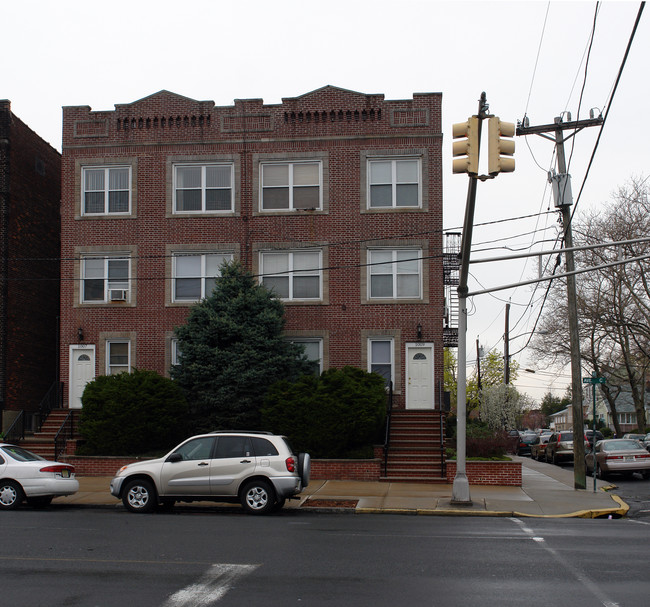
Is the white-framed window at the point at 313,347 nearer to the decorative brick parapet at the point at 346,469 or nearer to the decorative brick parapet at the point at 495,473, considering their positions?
the decorative brick parapet at the point at 346,469

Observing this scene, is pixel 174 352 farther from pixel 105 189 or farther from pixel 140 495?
pixel 140 495

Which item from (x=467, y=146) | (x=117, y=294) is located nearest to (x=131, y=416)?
(x=117, y=294)

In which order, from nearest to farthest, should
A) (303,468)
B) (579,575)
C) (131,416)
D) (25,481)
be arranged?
(579,575)
(303,468)
(25,481)
(131,416)

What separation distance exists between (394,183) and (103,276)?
10209 mm

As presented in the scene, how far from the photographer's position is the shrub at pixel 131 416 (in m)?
22.8

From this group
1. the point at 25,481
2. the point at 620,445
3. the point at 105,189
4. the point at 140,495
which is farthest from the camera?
the point at 105,189

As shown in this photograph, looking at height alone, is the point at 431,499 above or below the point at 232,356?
below

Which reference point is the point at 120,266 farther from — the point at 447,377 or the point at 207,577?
the point at 447,377

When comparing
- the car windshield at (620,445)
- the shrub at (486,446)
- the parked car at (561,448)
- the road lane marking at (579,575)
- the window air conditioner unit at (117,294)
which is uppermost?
the window air conditioner unit at (117,294)

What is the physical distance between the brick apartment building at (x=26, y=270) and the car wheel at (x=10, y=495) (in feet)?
33.1

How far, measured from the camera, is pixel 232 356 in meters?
23.5

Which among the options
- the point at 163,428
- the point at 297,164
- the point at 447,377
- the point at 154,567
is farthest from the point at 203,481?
the point at 447,377

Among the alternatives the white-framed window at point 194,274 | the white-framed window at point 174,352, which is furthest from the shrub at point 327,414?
the white-framed window at point 194,274

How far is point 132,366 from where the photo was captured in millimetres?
26094
